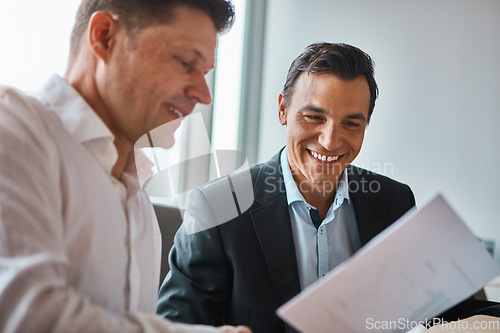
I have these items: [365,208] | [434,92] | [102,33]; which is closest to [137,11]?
[102,33]

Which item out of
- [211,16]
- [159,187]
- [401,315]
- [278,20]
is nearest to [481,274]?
[401,315]

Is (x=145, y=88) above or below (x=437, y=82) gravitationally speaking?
above

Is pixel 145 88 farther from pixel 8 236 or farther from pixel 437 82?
pixel 437 82

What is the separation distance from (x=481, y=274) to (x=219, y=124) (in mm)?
2777

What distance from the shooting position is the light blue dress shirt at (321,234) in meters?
1.51

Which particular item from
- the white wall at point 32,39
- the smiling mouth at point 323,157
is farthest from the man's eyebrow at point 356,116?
the white wall at point 32,39

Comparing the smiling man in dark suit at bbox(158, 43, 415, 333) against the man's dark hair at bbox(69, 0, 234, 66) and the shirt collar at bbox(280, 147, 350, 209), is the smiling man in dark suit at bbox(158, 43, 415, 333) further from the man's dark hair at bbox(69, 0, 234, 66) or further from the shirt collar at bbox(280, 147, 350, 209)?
the man's dark hair at bbox(69, 0, 234, 66)

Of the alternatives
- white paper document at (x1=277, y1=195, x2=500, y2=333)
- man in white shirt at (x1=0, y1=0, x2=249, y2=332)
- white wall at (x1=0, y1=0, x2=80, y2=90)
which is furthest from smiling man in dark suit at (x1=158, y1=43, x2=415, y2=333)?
white wall at (x1=0, y1=0, x2=80, y2=90)

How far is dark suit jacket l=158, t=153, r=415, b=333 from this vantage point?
1.38 metres

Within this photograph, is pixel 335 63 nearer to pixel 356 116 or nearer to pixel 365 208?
pixel 356 116

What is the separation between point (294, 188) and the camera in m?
1.60

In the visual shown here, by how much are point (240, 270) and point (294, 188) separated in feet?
1.03

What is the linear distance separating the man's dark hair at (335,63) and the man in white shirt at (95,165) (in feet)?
2.14

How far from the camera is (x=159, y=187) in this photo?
1.32 metres
